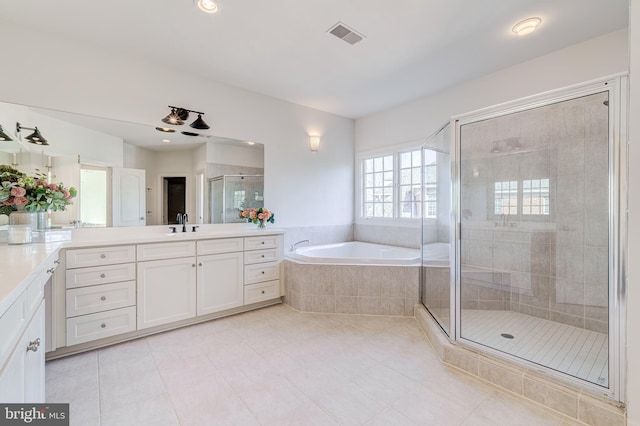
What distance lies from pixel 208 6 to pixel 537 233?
11.1 feet

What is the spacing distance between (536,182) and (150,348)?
3.72 metres

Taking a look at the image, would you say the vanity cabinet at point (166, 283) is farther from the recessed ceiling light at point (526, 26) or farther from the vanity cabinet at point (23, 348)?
the recessed ceiling light at point (526, 26)

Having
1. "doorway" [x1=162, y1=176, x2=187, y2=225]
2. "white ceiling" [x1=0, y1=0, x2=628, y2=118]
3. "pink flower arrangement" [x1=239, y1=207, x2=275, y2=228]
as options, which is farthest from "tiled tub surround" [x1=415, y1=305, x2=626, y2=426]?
"doorway" [x1=162, y1=176, x2=187, y2=225]

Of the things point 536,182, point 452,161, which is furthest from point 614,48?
point 452,161

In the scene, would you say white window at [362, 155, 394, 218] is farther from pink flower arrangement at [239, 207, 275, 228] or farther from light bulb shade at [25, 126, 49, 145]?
light bulb shade at [25, 126, 49, 145]

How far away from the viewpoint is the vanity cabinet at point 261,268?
9.89ft

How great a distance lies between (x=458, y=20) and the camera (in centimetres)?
210

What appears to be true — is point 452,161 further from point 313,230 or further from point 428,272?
point 313,230

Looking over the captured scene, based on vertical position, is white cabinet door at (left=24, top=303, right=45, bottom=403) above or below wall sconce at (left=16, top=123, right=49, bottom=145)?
below

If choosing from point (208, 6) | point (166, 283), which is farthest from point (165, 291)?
point (208, 6)

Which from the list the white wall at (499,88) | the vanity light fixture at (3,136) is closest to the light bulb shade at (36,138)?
the vanity light fixture at (3,136)

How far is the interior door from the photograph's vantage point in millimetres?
2586

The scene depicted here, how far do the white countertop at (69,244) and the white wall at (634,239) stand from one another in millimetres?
2058

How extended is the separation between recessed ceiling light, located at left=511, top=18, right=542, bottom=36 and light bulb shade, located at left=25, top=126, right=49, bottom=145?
3876mm
